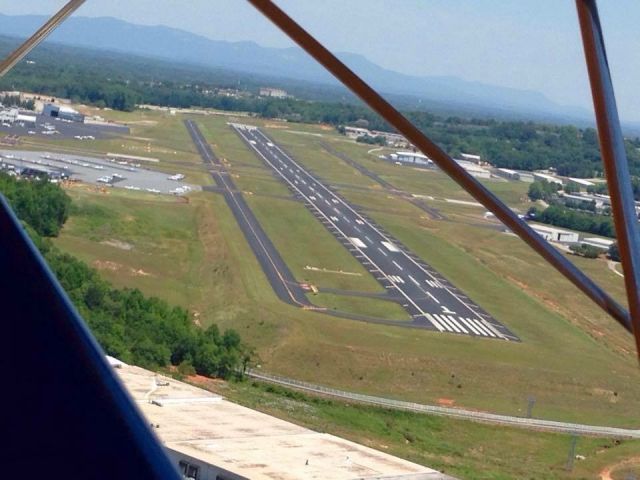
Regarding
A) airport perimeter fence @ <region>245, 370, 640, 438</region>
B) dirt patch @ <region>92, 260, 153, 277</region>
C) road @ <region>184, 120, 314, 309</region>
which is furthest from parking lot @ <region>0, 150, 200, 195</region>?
airport perimeter fence @ <region>245, 370, 640, 438</region>

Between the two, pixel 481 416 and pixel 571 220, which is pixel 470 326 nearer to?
pixel 481 416

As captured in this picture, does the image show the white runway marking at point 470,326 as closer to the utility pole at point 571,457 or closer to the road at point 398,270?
the road at point 398,270

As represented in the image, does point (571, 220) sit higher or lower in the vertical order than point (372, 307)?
higher

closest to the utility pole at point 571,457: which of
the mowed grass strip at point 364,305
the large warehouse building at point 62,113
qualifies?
the mowed grass strip at point 364,305

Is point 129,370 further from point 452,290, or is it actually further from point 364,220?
point 364,220

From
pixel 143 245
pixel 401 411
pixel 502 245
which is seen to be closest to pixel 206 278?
pixel 143 245

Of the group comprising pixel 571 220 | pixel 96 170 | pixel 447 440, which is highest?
pixel 571 220

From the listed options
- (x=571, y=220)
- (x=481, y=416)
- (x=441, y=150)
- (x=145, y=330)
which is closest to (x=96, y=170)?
(x=571, y=220)
